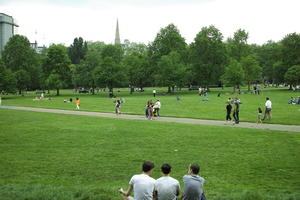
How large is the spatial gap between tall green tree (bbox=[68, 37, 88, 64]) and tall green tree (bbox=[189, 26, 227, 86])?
183ft

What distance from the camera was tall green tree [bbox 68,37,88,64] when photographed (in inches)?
4523

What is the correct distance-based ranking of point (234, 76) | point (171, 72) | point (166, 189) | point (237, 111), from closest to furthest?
1. point (166, 189)
2. point (237, 111)
3. point (234, 76)
4. point (171, 72)

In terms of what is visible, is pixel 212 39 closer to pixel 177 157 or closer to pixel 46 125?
pixel 46 125

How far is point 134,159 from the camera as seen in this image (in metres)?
12.1

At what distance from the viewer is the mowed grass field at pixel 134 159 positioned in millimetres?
8188

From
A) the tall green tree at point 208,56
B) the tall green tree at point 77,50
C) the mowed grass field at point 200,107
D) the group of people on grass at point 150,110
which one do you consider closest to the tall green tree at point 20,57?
the mowed grass field at point 200,107

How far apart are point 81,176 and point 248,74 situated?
72327 mm

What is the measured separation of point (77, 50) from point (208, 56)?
62.3m

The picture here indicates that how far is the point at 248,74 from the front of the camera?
7525 cm

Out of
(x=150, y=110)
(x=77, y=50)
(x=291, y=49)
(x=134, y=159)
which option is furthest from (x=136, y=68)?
(x=134, y=159)

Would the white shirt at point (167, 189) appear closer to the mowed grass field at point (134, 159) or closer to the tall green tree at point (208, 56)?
the mowed grass field at point (134, 159)

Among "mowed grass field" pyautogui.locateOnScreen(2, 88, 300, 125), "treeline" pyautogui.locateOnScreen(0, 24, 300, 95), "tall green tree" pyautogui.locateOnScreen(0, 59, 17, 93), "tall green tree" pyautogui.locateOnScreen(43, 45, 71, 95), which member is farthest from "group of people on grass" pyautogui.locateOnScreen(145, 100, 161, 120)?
"tall green tree" pyautogui.locateOnScreen(43, 45, 71, 95)

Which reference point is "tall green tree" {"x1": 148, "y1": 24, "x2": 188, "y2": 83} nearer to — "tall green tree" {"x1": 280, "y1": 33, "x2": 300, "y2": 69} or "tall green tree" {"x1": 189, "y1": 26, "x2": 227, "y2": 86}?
"tall green tree" {"x1": 189, "y1": 26, "x2": 227, "y2": 86}

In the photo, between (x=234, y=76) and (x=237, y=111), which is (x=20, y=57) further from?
(x=237, y=111)
